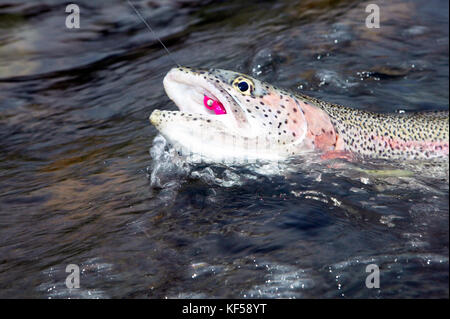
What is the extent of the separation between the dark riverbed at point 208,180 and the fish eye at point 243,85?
665 mm

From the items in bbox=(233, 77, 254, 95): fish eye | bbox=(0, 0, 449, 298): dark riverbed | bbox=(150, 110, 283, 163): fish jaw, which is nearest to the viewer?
bbox=(0, 0, 449, 298): dark riverbed

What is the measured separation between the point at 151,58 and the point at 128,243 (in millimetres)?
4775

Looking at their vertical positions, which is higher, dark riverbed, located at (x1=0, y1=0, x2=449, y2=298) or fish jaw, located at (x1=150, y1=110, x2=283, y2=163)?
fish jaw, located at (x1=150, y1=110, x2=283, y2=163)

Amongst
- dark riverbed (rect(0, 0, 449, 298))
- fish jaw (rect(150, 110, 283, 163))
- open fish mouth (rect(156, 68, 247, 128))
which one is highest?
open fish mouth (rect(156, 68, 247, 128))

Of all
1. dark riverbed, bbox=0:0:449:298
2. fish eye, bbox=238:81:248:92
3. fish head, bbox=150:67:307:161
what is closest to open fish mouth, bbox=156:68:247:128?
fish head, bbox=150:67:307:161

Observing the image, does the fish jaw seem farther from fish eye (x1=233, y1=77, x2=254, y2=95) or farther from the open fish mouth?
fish eye (x1=233, y1=77, x2=254, y2=95)

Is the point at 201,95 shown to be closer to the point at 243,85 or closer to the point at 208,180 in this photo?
the point at 243,85

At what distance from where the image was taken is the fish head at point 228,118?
14.7ft

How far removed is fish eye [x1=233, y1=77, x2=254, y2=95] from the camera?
4590 millimetres

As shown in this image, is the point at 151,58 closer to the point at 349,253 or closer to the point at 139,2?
the point at 139,2

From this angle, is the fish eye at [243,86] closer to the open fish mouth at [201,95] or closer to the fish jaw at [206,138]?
the open fish mouth at [201,95]

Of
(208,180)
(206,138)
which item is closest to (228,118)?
(206,138)
